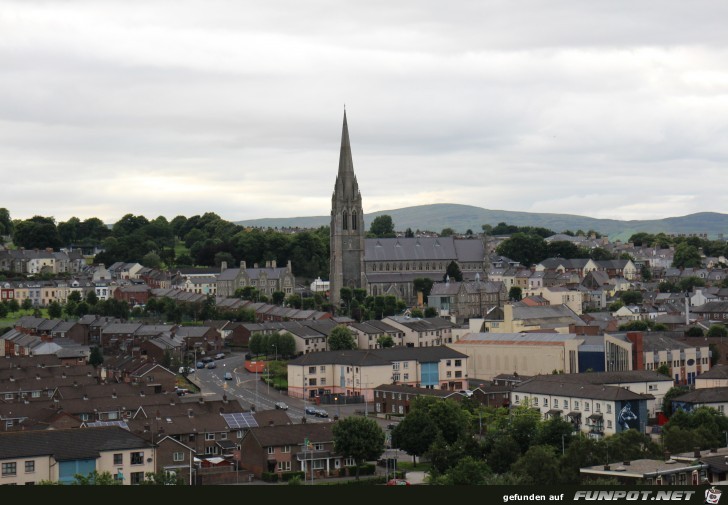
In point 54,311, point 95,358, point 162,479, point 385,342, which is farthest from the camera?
point 54,311

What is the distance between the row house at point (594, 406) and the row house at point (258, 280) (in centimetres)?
6374

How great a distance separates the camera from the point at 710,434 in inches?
1747

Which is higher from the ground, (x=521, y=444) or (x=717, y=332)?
(x=717, y=332)

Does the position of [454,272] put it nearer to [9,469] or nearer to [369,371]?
[369,371]

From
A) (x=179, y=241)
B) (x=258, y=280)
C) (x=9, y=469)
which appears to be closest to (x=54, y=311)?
(x=258, y=280)

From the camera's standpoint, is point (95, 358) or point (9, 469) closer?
point (9, 469)

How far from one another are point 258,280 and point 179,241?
53.4 meters

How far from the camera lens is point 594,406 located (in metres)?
52.6

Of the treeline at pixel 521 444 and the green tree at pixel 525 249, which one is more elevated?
the green tree at pixel 525 249

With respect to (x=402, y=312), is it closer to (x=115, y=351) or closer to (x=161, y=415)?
(x=115, y=351)

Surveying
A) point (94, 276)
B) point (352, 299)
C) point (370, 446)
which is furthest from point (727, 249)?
point (370, 446)

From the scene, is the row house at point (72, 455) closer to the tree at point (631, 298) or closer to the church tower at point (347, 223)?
the tree at point (631, 298)

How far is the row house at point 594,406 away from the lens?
51.7 meters

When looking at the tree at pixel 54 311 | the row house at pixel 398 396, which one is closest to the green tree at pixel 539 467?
the row house at pixel 398 396
